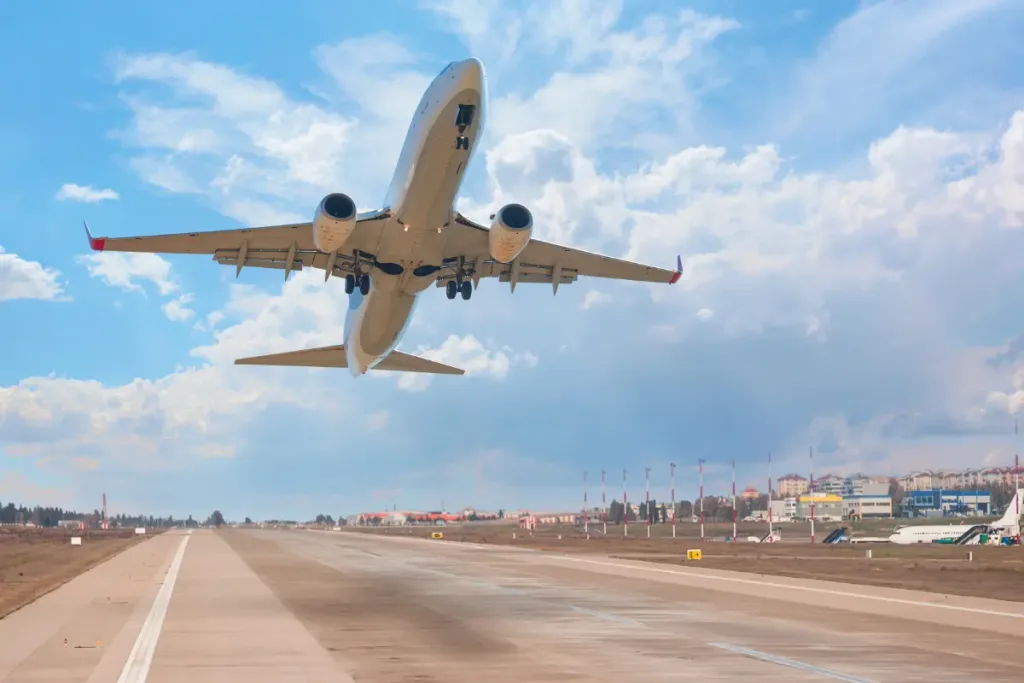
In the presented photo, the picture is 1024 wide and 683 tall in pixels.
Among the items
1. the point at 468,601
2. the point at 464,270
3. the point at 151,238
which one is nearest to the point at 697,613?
the point at 468,601

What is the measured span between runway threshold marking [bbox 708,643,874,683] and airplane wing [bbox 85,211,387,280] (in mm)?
18614

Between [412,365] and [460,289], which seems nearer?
[460,289]

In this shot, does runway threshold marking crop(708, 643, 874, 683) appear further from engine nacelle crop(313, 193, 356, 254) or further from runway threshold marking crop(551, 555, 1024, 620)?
engine nacelle crop(313, 193, 356, 254)

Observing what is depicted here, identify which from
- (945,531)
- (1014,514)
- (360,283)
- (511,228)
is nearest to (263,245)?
(360,283)

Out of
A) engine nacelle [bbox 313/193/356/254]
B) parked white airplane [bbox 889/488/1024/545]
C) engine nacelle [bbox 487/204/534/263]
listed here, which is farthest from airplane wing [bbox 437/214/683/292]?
parked white airplane [bbox 889/488/1024/545]

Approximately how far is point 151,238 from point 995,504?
194489 millimetres

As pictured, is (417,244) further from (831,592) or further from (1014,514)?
(1014,514)

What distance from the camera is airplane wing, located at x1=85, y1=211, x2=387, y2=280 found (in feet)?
112

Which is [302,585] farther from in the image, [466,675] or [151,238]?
[466,675]

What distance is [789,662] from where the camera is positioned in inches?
658

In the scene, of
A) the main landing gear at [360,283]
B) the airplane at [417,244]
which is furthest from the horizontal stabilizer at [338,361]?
the main landing gear at [360,283]

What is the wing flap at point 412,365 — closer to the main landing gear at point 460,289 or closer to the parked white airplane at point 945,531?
the main landing gear at point 460,289

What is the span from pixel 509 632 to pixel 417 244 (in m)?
14.9

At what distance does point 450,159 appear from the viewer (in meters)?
30.3
